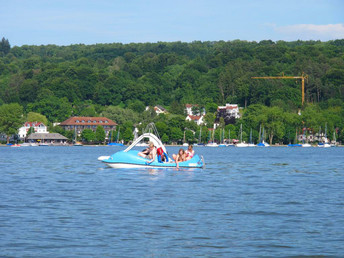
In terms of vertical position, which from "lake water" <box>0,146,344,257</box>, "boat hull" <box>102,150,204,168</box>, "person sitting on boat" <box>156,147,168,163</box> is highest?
"person sitting on boat" <box>156,147,168,163</box>

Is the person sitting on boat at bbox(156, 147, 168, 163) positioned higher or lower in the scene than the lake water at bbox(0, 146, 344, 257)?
higher

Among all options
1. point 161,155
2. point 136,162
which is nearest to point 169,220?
point 161,155

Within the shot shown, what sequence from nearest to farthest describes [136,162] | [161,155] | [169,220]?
[169,220], [161,155], [136,162]

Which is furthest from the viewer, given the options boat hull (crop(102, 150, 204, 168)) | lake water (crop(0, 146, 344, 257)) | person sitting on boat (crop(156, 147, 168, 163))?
person sitting on boat (crop(156, 147, 168, 163))

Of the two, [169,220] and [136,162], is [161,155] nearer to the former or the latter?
[136,162]

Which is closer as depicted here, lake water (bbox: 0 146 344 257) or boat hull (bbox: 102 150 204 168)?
lake water (bbox: 0 146 344 257)

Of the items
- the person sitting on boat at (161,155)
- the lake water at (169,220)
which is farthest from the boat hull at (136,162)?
the lake water at (169,220)

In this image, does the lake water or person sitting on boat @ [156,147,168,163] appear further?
person sitting on boat @ [156,147,168,163]

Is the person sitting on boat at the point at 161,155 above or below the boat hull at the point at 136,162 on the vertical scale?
above

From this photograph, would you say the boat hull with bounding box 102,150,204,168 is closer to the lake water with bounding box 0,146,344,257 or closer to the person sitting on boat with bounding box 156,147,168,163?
the person sitting on boat with bounding box 156,147,168,163

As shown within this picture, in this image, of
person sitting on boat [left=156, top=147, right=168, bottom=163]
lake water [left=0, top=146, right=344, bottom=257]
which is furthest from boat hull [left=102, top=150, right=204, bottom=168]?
lake water [left=0, top=146, right=344, bottom=257]

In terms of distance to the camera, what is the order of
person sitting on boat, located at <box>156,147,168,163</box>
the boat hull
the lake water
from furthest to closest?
person sitting on boat, located at <box>156,147,168,163</box> < the boat hull < the lake water

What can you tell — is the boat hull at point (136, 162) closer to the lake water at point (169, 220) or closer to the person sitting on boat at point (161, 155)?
the person sitting on boat at point (161, 155)

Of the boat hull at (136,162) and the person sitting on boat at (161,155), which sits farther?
the person sitting on boat at (161,155)
